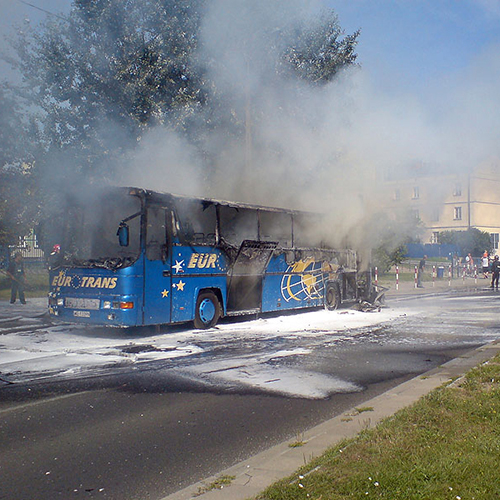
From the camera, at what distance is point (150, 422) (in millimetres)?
5324

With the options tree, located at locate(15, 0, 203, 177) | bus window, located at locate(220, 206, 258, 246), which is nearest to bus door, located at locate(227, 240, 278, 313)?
bus window, located at locate(220, 206, 258, 246)

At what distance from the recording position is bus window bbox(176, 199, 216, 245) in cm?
1121

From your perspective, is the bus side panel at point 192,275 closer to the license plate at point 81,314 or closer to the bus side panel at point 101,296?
the bus side panel at point 101,296

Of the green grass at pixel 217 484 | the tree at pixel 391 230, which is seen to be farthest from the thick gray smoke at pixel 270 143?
the green grass at pixel 217 484

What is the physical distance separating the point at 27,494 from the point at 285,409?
263 cm

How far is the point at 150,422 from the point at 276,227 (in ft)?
28.4

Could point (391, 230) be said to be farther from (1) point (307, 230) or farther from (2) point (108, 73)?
(2) point (108, 73)

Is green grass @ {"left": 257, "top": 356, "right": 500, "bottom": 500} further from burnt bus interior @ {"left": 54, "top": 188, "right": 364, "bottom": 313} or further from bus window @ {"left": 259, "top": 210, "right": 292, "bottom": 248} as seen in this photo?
bus window @ {"left": 259, "top": 210, "right": 292, "bottom": 248}

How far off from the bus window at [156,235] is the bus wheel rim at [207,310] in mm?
1463

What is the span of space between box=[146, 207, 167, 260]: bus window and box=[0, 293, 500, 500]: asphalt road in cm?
242

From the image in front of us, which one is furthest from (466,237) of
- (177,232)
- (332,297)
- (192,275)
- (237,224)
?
(177,232)

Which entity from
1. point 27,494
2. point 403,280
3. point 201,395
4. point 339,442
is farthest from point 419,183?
point 403,280

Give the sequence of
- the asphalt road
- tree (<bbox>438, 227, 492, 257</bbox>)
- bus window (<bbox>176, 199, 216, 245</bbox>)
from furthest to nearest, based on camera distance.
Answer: tree (<bbox>438, 227, 492, 257</bbox>) → bus window (<bbox>176, 199, 216, 245</bbox>) → the asphalt road

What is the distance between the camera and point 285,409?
5742 mm
